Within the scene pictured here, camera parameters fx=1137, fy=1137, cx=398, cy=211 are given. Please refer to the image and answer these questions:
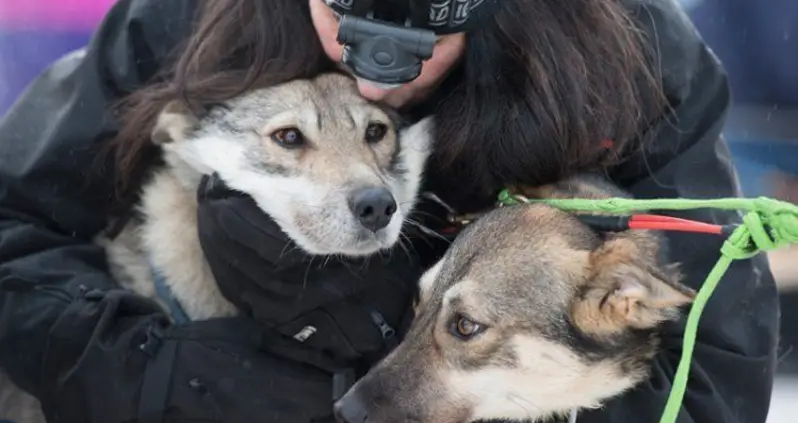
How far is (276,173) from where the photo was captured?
2.43m

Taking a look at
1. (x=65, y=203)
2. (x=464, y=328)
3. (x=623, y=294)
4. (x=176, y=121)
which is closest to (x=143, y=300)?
(x=65, y=203)

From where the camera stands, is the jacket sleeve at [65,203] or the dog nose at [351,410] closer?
the dog nose at [351,410]

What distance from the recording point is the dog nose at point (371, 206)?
229 centimetres

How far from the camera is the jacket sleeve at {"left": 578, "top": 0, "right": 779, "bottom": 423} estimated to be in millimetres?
2391

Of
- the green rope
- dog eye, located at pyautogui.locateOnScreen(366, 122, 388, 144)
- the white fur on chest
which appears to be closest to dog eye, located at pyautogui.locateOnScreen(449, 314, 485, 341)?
the green rope

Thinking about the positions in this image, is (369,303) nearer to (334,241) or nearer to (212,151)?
(334,241)

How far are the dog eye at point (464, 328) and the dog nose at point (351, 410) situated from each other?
22cm

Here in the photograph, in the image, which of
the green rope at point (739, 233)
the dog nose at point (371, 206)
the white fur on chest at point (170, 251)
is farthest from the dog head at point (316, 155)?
the green rope at point (739, 233)

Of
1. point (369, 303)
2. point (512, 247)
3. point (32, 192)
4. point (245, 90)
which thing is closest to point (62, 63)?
point (32, 192)

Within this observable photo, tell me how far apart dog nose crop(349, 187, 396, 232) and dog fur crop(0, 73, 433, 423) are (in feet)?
0.04

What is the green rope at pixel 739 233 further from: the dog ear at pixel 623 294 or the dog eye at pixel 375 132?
the dog eye at pixel 375 132

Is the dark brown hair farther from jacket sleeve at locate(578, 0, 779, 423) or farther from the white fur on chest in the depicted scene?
the white fur on chest

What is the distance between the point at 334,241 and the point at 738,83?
2.54m

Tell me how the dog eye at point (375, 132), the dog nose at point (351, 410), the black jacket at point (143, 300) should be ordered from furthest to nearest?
1. the dog eye at point (375, 132)
2. the black jacket at point (143, 300)
3. the dog nose at point (351, 410)
